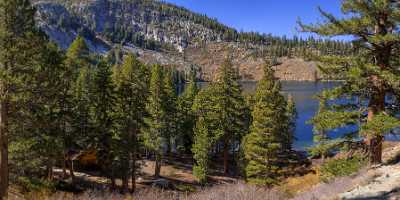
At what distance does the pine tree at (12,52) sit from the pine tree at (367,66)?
11777mm

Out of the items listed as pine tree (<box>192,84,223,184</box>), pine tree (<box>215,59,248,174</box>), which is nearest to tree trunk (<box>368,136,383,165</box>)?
pine tree (<box>192,84,223,184</box>)

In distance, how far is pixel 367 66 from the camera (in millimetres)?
14312

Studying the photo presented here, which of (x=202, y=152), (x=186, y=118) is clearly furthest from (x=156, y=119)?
(x=186, y=118)

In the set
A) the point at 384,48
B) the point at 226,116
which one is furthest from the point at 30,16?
the point at 226,116

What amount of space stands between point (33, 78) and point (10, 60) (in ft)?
3.88

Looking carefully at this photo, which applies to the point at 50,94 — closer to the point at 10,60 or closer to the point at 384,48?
the point at 10,60

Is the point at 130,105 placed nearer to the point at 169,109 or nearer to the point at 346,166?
the point at 169,109

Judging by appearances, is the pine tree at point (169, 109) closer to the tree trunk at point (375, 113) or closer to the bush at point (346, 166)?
the bush at point (346, 166)

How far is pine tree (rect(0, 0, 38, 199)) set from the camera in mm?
16438

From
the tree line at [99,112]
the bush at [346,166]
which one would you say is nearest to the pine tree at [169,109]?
the tree line at [99,112]

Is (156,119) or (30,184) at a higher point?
(156,119)

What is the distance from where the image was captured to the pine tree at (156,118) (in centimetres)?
4053

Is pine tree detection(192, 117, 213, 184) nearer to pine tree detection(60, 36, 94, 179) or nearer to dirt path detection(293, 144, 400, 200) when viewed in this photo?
pine tree detection(60, 36, 94, 179)

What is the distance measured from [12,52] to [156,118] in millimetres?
25623
